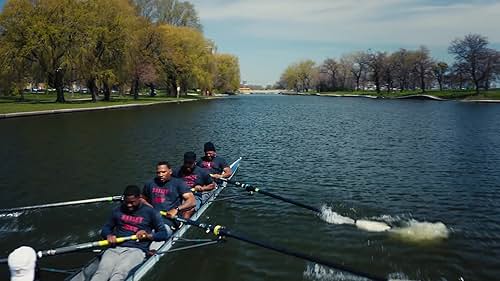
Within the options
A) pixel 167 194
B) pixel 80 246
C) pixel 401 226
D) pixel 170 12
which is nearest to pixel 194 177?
pixel 167 194

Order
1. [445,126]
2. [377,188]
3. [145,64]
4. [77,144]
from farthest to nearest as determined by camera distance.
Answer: [145,64] → [445,126] → [77,144] → [377,188]

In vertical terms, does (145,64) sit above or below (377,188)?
above

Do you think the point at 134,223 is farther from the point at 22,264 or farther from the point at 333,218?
the point at 333,218

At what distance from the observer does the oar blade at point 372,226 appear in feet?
41.2

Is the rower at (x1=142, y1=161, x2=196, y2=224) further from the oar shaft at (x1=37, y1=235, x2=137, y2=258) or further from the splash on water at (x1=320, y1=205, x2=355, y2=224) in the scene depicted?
the splash on water at (x1=320, y1=205, x2=355, y2=224)

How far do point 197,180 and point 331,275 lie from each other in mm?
5590

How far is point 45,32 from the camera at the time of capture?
180 ft

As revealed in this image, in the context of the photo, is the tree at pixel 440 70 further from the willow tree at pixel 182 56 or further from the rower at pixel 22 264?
the rower at pixel 22 264

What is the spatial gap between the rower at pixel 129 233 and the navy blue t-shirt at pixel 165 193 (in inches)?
67.4

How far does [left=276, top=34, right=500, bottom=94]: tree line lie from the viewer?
10294 cm

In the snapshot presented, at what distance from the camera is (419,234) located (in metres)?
12.1

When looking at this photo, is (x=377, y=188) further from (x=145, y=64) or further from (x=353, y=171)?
(x=145, y=64)

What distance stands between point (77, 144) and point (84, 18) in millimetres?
37206

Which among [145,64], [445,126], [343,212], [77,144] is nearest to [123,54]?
[145,64]
